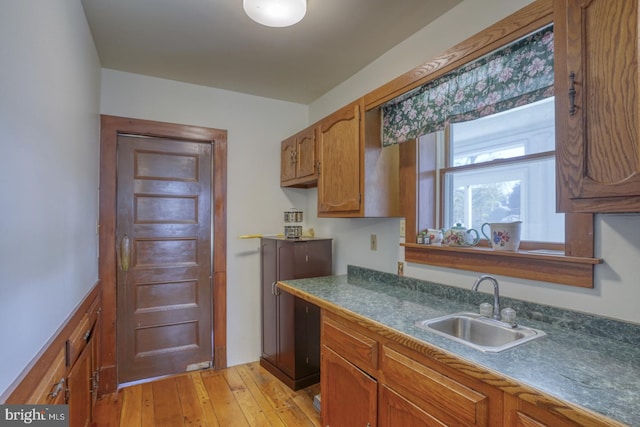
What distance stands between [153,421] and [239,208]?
1708 mm

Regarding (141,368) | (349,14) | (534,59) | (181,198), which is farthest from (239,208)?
(534,59)

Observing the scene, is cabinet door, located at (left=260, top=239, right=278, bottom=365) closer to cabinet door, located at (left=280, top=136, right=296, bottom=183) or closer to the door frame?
cabinet door, located at (left=280, top=136, right=296, bottom=183)

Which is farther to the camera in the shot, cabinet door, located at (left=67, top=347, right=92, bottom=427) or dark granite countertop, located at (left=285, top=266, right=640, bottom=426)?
cabinet door, located at (left=67, top=347, right=92, bottom=427)

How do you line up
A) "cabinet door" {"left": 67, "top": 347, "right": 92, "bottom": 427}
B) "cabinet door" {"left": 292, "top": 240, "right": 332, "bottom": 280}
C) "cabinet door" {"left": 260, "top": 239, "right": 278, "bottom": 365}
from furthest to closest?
"cabinet door" {"left": 260, "top": 239, "right": 278, "bottom": 365} < "cabinet door" {"left": 292, "top": 240, "right": 332, "bottom": 280} < "cabinet door" {"left": 67, "top": 347, "right": 92, "bottom": 427}

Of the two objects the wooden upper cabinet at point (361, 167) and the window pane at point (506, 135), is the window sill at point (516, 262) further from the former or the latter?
the window pane at point (506, 135)

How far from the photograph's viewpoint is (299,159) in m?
2.87

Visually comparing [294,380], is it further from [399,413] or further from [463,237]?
[463,237]

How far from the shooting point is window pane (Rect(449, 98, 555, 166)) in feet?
5.33

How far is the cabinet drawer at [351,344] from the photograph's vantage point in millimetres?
1500

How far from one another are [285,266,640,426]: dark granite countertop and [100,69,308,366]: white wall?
128cm

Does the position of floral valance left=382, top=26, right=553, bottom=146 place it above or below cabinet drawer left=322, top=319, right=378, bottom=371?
above

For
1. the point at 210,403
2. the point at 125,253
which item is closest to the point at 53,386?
the point at 210,403

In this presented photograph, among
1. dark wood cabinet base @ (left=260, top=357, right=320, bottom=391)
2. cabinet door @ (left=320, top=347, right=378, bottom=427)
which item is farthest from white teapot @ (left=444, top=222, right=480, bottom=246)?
→ dark wood cabinet base @ (left=260, top=357, right=320, bottom=391)

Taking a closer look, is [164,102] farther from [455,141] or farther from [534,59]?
[534,59]
